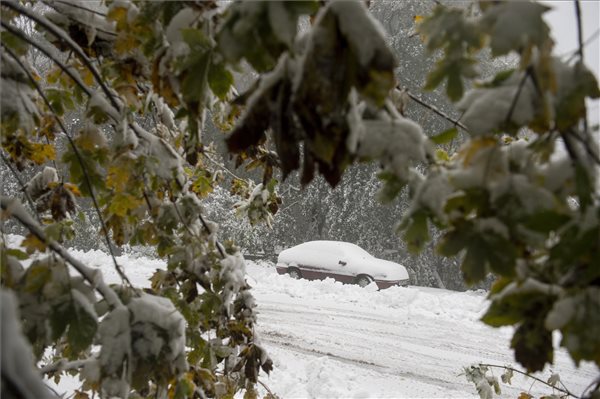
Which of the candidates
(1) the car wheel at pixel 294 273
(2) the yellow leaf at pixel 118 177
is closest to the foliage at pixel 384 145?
(2) the yellow leaf at pixel 118 177

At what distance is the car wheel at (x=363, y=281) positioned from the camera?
12203 millimetres

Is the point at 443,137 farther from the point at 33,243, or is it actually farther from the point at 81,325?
the point at 33,243

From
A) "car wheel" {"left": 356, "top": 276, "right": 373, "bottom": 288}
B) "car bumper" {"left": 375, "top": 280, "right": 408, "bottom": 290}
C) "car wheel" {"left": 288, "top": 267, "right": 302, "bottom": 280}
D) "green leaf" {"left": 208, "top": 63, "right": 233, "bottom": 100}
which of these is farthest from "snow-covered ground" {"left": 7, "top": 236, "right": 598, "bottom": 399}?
"green leaf" {"left": 208, "top": 63, "right": 233, "bottom": 100}

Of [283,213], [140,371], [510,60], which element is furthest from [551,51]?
[510,60]

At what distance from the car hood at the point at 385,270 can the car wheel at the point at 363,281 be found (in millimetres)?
176

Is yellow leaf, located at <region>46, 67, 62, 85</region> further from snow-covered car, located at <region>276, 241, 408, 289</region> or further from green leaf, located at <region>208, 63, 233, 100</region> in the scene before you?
snow-covered car, located at <region>276, 241, 408, 289</region>

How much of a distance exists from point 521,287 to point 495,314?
0.09 metres

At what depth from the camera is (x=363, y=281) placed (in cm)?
1230

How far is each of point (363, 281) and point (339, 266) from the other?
756 millimetres

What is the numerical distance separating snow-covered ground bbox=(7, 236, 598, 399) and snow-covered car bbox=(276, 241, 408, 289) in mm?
955

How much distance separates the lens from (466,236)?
865mm

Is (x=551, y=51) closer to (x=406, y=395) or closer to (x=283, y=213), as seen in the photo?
(x=406, y=395)

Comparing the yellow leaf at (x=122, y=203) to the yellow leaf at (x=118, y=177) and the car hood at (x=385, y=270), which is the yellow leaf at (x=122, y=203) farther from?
the car hood at (x=385, y=270)

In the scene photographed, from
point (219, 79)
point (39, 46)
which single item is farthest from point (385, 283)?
point (219, 79)
